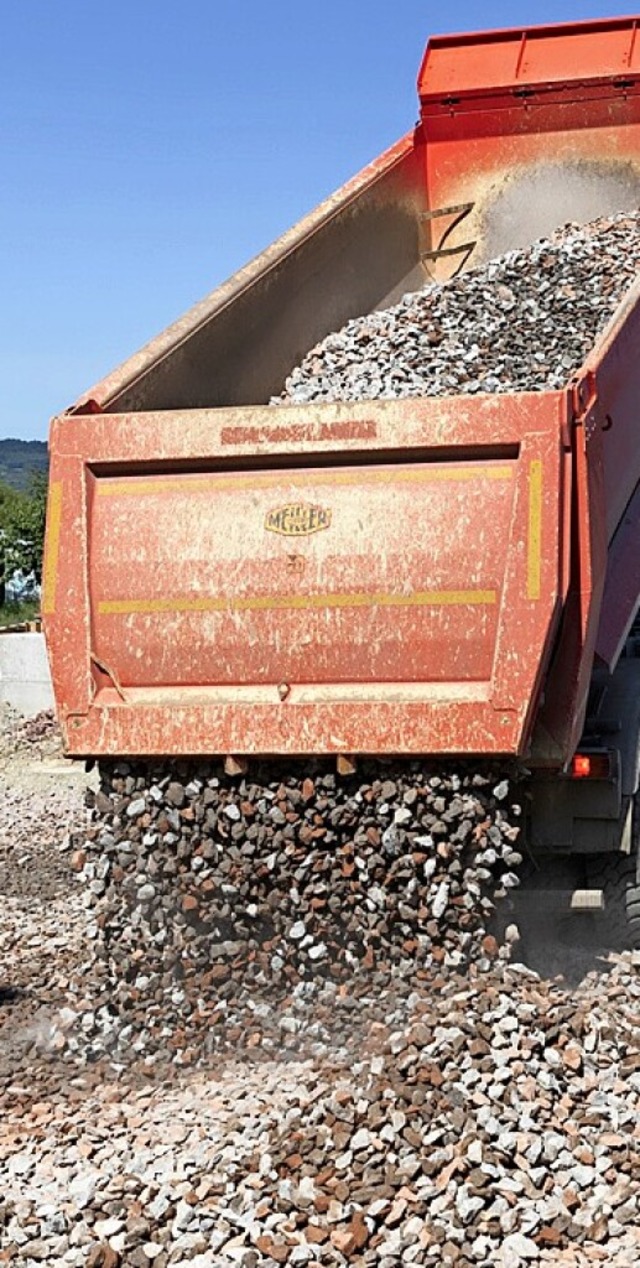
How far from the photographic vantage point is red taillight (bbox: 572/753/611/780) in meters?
5.66

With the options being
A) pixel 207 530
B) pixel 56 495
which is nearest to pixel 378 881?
pixel 207 530

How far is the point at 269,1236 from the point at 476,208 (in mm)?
6688

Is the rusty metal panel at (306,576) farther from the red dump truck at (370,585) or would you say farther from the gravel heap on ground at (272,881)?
the gravel heap on ground at (272,881)

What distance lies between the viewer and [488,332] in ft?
24.5

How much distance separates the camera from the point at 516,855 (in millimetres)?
5320

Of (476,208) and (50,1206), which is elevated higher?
(476,208)

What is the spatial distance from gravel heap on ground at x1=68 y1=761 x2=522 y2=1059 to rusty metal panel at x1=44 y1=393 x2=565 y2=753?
0.51 ft

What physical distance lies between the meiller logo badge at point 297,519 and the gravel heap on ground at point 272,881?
79 cm

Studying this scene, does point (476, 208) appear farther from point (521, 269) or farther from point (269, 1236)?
point (269, 1236)

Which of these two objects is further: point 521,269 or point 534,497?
point 521,269

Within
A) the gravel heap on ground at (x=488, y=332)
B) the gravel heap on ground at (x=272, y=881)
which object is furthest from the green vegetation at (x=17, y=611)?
the gravel heap on ground at (x=272, y=881)

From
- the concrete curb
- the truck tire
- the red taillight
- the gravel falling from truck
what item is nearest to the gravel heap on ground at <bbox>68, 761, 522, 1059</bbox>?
the gravel falling from truck

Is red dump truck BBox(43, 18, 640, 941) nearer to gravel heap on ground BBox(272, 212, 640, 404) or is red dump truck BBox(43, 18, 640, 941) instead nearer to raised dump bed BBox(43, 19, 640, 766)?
raised dump bed BBox(43, 19, 640, 766)

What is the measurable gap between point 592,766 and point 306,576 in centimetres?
124
